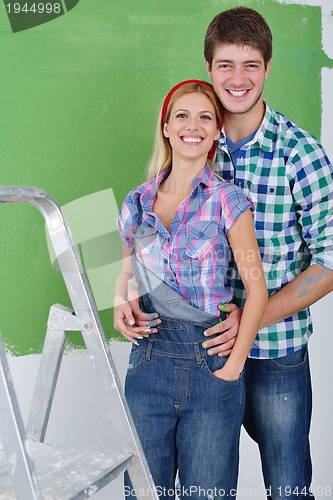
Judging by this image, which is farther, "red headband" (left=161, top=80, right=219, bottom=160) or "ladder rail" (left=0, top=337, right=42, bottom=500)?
"red headband" (left=161, top=80, right=219, bottom=160)

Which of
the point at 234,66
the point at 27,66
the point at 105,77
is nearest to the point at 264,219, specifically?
the point at 234,66

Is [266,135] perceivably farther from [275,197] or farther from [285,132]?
[275,197]

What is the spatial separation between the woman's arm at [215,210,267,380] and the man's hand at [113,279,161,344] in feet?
0.63

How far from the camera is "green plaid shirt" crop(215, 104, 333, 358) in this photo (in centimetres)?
171

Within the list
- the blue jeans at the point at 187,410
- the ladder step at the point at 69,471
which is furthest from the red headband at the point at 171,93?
the ladder step at the point at 69,471

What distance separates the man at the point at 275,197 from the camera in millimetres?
1712

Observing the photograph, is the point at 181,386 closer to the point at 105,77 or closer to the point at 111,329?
the point at 111,329

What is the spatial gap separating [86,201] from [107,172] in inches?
4.4

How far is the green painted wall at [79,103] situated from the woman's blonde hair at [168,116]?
1.25 ft

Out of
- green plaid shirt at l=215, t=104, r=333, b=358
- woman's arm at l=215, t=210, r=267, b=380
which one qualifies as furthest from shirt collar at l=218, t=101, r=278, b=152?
woman's arm at l=215, t=210, r=267, b=380

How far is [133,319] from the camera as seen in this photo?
5.34 feet

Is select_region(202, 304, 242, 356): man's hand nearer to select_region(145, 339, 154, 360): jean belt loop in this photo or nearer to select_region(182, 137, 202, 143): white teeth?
select_region(145, 339, 154, 360): jean belt loop

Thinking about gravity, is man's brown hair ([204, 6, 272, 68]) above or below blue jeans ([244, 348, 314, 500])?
above

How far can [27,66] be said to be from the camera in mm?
2014
